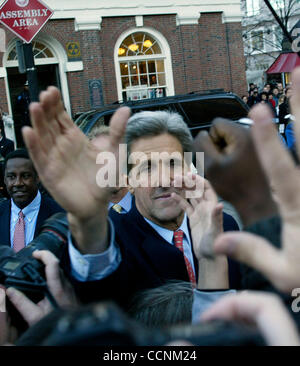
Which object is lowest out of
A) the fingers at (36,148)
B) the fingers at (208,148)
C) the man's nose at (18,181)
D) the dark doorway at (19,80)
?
the man's nose at (18,181)

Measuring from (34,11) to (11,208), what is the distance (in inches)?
81.9

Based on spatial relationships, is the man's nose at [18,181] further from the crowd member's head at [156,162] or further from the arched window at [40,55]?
the arched window at [40,55]

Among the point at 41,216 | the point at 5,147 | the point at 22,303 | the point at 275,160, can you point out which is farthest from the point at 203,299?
the point at 5,147

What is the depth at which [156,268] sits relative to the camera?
5.88 feet

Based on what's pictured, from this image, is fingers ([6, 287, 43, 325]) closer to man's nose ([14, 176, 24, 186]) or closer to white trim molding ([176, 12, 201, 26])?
man's nose ([14, 176, 24, 186])

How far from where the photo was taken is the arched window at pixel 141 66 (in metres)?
15.2

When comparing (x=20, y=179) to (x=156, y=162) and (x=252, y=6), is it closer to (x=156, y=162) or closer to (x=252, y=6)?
(x=156, y=162)

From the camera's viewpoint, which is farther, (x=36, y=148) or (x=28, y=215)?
(x=28, y=215)

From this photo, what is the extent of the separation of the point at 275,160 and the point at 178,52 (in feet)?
50.6

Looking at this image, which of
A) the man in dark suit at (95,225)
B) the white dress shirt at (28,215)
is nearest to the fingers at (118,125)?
the man in dark suit at (95,225)

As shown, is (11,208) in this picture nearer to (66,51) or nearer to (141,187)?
(141,187)

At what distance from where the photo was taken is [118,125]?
129 cm

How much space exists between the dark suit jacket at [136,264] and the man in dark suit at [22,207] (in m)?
1.25

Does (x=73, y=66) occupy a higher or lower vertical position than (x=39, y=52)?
lower
